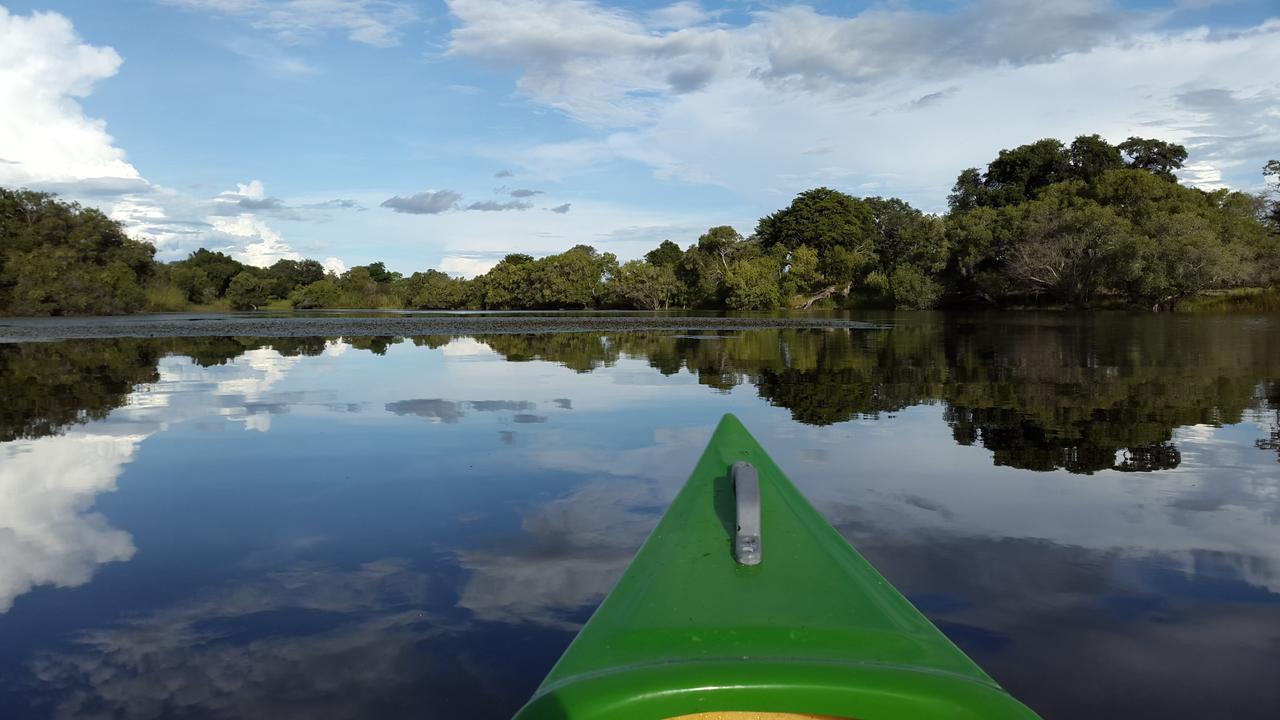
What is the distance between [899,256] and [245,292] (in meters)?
75.7

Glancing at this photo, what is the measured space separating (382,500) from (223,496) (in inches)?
54.2

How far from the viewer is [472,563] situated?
464 centimetres

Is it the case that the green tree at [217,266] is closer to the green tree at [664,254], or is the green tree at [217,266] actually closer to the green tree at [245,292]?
the green tree at [245,292]

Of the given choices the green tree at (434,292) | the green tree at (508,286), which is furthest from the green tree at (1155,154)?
the green tree at (434,292)

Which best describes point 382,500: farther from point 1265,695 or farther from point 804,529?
point 1265,695

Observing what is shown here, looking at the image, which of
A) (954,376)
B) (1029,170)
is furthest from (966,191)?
(954,376)

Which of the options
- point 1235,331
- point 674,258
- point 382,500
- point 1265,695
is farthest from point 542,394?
point 674,258

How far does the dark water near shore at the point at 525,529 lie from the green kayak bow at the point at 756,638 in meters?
0.91

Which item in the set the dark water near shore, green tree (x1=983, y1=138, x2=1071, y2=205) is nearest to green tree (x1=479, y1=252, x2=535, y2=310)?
green tree (x1=983, y1=138, x2=1071, y2=205)

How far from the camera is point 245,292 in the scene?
307ft

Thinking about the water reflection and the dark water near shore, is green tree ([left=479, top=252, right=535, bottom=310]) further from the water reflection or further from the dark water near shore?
the water reflection

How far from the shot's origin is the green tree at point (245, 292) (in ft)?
305

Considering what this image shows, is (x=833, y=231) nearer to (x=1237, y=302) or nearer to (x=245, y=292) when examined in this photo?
(x=1237, y=302)

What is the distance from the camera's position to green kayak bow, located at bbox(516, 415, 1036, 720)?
204cm
